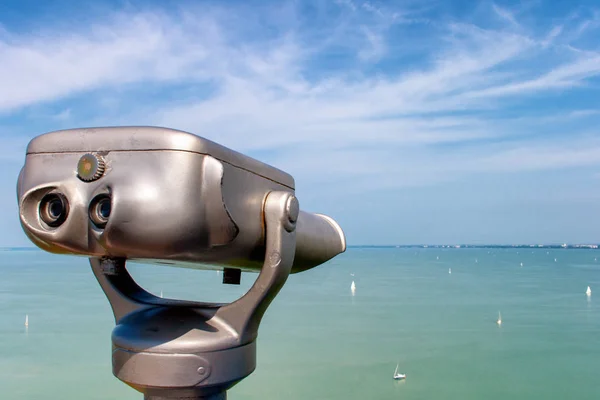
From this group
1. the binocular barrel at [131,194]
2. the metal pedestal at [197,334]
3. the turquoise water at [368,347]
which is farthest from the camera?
the turquoise water at [368,347]

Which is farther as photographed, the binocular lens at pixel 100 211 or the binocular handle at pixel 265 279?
the binocular handle at pixel 265 279

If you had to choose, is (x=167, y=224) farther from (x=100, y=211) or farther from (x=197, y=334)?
(x=197, y=334)

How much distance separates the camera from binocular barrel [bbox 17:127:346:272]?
2.88 ft

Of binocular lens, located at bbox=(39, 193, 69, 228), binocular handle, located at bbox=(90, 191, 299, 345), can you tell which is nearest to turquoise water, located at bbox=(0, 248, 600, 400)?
binocular handle, located at bbox=(90, 191, 299, 345)

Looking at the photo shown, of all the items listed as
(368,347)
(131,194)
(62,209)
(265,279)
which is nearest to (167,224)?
(131,194)

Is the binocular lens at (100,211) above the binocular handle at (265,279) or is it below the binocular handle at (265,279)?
above

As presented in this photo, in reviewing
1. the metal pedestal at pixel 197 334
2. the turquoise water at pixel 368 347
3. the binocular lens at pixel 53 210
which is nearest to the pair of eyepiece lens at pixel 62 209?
the binocular lens at pixel 53 210

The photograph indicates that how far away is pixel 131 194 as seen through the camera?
88 centimetres

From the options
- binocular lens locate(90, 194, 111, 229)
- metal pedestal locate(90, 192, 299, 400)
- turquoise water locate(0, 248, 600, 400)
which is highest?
binocular lens locate(90, 194, 111, 229)

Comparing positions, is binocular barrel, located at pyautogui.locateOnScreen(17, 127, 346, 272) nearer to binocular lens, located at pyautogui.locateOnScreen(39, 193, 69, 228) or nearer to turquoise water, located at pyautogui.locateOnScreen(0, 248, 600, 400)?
binocular lens, located at pyautogui.locateOnScreen(39, 193, 69, 228)

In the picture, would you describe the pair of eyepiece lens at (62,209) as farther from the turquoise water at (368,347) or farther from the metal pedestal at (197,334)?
the turquoise water at (368,347)

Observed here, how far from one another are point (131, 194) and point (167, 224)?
0.07 metres

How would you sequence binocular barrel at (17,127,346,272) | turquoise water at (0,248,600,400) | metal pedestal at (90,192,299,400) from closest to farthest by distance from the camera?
binocular barrel at (17,127,346,272), metal pedestal at (90,192,299,400), turquoise water at (0,248,600,400)

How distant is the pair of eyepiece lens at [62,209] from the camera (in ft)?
2.98
